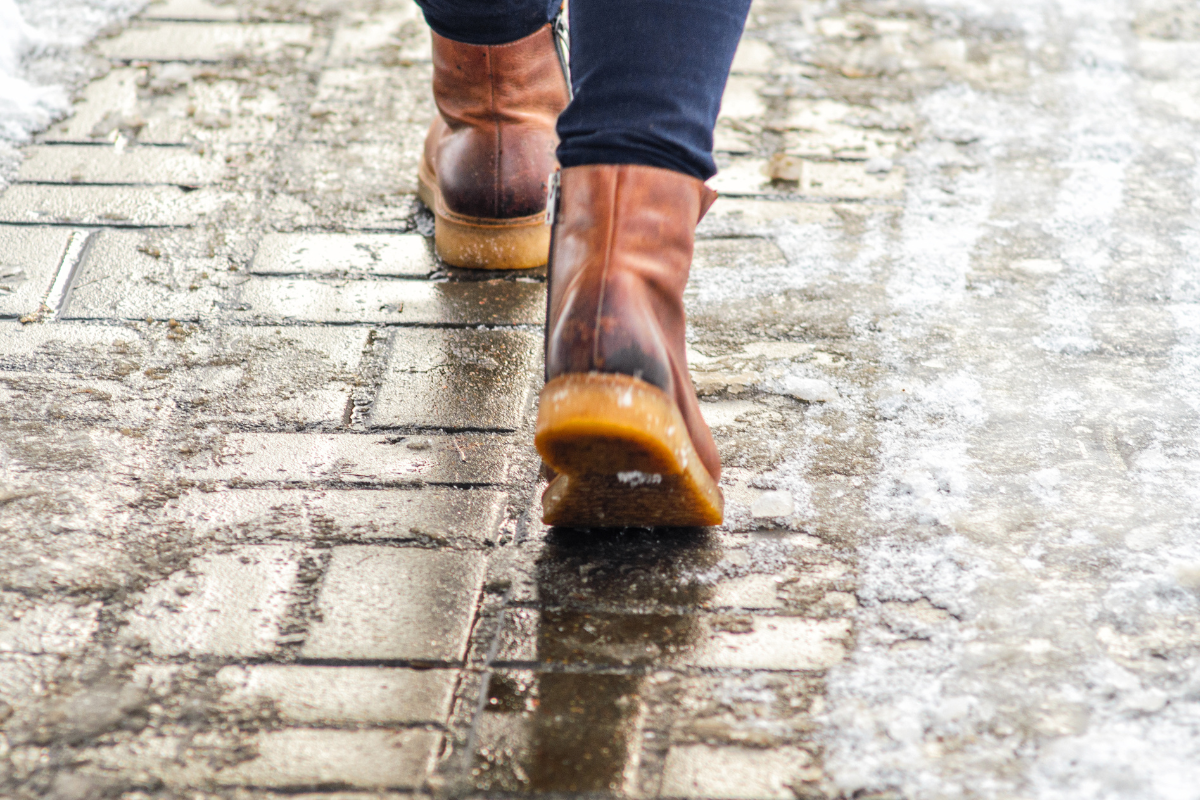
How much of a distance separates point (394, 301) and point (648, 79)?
0.87m

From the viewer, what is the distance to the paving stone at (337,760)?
108 centimetres

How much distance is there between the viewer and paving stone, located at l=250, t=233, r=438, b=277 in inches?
80.4

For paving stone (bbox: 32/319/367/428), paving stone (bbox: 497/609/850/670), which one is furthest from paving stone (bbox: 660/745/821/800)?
paving stone (bbox: 32/319/367/428)

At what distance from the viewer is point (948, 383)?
174cm

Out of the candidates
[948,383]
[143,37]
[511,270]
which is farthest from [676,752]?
[143,37]

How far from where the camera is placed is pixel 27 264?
2016 mm

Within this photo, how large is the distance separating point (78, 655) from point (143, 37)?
2244mm

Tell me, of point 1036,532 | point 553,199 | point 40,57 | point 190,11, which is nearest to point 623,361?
point 553,199

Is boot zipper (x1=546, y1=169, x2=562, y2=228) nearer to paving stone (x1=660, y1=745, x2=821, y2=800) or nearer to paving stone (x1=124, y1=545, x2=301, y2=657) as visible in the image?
paving stone (x1=124, y1=545, x2=301, y2=657)

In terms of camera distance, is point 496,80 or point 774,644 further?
point 496,80

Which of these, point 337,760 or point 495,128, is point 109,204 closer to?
point 495,128

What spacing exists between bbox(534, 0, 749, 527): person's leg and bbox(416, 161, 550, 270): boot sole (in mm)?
676

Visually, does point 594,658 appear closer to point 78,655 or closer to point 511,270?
point 78,655

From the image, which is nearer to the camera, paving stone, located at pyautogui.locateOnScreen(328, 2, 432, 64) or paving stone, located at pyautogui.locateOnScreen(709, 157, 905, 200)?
paving stone, located at pyautogui.locateOnScreen(709, 157, 905, 200)
